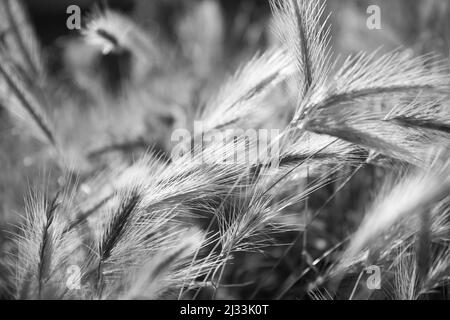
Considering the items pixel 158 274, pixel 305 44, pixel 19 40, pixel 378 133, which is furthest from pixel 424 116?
pixel 19 40

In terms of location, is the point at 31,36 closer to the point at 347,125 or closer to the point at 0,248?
the point at 0,248

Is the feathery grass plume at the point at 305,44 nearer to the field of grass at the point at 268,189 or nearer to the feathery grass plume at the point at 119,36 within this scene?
the field of grass at the point at 268,189

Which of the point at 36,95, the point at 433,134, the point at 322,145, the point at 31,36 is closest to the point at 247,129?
the point at 322,145

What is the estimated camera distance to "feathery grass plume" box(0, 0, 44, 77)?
1.13 metres

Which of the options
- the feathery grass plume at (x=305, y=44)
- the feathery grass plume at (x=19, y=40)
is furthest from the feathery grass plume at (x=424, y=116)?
the feathery grass plume at (x=19, y=40)

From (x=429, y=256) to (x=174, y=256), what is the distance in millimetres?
350

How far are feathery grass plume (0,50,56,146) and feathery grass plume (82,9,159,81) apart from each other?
0.55 feet

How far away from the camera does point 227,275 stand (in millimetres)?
1039

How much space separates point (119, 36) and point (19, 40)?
23 cm

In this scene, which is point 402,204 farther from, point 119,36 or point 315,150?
point 119,36

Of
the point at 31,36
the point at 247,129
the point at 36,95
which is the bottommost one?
the point at 247,129

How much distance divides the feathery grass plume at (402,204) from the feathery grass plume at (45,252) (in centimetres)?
40

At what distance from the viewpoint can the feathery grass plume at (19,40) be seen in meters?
1.13
